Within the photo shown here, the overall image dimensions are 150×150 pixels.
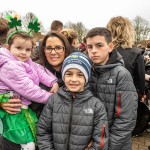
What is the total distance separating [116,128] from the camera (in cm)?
218

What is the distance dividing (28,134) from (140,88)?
2527mm

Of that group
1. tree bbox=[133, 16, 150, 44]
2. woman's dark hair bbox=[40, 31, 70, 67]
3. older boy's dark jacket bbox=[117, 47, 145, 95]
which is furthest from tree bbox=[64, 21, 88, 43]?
woman's dark hair bbox=[40, 31, 70, 67]

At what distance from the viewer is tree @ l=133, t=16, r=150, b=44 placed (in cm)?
4486

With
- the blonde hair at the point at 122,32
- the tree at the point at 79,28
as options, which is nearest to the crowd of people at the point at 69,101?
the blonde hair at the point at 122,32

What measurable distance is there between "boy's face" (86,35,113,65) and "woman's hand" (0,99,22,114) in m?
0.80

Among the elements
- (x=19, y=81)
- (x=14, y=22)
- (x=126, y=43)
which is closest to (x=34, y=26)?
(x=14, y=22)

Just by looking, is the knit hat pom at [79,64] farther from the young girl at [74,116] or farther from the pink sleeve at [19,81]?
the pink sleeve at [19,81]

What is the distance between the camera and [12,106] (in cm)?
215

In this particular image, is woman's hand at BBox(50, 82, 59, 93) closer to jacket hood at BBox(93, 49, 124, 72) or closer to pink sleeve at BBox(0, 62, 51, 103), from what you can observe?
pink sleeve at BBox(0, 62, 51, 103)

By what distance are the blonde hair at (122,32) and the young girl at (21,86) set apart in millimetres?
1756

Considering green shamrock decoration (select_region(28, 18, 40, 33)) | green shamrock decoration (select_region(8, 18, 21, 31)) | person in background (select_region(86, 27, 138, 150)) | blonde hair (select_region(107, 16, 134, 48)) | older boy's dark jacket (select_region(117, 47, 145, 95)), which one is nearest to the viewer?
person in background (select_region(86, 27, 138, 150))

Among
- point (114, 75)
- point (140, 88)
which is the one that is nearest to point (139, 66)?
point (140, 88)

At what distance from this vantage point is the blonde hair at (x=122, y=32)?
372 cm

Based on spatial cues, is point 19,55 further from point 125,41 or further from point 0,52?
point 125,41
